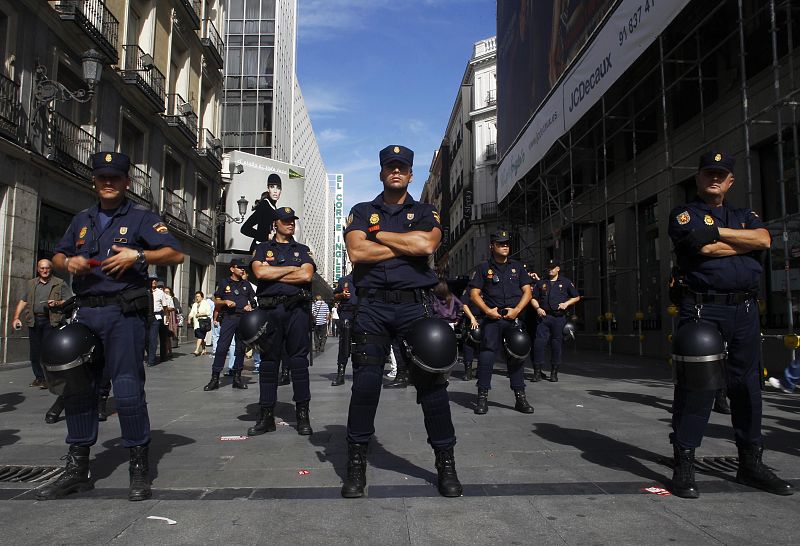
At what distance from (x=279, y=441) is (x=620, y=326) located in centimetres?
1351

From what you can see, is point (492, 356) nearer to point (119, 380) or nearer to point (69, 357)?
point (119, 380)

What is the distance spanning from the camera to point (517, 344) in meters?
6.30

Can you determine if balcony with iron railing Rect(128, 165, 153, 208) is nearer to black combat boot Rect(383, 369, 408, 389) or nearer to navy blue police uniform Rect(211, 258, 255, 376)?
navy blue police uniform Rect(211, 258, 255, 376)

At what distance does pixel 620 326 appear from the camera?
16.5 m

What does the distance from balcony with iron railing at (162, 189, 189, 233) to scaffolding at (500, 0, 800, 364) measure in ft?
39.5

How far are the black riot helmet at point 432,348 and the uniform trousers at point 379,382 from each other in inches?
2.9

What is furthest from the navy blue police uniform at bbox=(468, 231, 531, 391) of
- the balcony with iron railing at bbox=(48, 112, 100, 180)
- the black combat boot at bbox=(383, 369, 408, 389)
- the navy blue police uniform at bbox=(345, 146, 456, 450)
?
the balcony with iron railing at bbox=(48, 112, 100, 180)

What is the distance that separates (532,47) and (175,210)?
1326cm

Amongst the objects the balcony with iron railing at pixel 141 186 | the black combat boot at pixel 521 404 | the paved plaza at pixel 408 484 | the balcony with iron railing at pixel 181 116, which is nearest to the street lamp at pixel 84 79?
the balcony with iron railing at pixel 141 186

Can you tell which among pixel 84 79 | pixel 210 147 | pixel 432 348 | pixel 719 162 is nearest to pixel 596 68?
pixel 719 162

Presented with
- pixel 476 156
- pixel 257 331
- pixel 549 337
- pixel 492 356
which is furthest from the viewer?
pixel 476 156

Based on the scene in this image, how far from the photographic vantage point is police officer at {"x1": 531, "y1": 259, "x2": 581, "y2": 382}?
9352mm

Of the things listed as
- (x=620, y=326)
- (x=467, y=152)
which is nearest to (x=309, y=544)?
(x=620, y=326)

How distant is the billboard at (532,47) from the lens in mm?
14570
